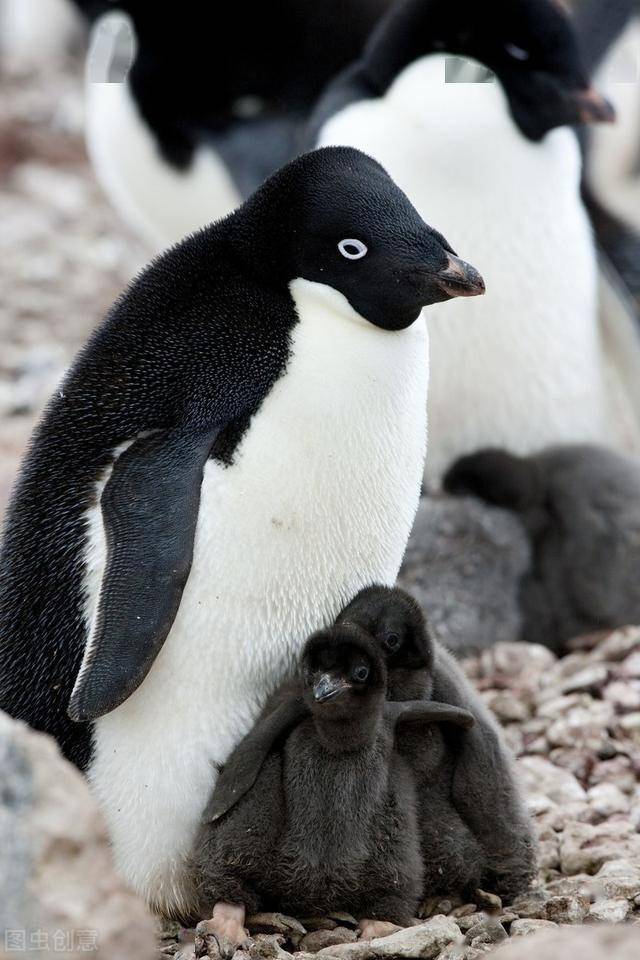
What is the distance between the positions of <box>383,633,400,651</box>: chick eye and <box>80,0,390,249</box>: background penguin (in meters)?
4.47

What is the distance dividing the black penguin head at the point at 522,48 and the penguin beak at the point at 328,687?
2.54m

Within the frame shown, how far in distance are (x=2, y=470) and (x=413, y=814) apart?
2.87 m

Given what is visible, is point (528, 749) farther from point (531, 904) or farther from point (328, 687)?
point (328, 687)

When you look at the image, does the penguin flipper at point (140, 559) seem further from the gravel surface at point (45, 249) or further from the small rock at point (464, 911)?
the gravel surface at point (45, 249)

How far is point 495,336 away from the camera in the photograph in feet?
16.6

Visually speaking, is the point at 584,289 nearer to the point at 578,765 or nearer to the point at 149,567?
the point at 578,765

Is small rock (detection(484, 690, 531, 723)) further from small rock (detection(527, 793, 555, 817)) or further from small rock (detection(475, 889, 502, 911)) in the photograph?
small rock (detection(475, 889, 502, 911))

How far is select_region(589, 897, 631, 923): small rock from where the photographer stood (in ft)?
9.36

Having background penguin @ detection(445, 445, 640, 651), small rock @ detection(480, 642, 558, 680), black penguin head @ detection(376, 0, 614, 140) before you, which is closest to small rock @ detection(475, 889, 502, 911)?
small rock @ detection(480, 642, 558, 680)

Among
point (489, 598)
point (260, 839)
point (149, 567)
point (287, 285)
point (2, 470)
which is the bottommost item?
point (2, 470)

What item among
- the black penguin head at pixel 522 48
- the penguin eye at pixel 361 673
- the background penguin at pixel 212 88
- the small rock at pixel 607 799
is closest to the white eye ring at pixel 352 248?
the penguin eye at pixel 361 673

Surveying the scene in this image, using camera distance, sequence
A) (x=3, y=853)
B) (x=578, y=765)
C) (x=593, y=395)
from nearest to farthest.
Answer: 1. (x=3, y=853)
2. (x=578, y=765)
3. (x=593, y=395)

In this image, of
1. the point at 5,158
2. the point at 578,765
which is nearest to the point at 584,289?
the point at 578,765

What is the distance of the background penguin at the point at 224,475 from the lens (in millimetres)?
3008
